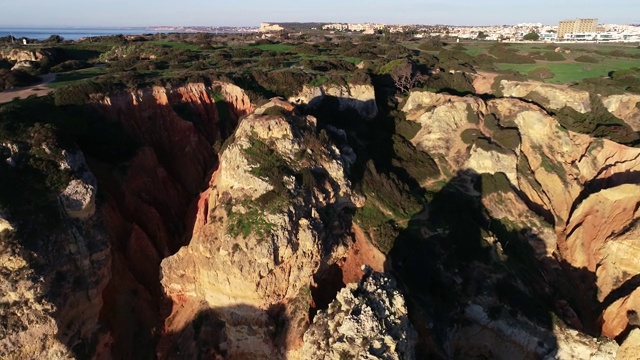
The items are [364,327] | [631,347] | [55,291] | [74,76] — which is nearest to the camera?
[364,327]

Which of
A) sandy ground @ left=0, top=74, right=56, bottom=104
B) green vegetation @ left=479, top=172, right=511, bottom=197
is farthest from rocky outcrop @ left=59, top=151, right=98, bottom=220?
green vegetation @ left=479, top=172, right=511, bottom=197

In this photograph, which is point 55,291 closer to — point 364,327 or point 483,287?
Answer: point 364,327

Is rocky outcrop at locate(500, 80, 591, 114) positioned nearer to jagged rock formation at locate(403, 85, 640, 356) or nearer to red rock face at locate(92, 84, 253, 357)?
jagged rock formation at locate(403, 85, 640, 356)

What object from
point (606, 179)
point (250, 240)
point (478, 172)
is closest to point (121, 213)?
point (250, 240)

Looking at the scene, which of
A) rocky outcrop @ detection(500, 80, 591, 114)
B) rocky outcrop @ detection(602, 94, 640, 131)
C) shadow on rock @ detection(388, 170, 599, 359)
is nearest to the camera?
shadow on rock @ detection(388, 170, 599, 359)

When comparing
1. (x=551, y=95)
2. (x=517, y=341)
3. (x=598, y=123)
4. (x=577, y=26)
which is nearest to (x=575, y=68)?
(x=551, y=95)

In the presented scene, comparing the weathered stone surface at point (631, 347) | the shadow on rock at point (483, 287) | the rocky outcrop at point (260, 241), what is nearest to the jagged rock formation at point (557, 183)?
the shadow on rock at point (483, 287)
